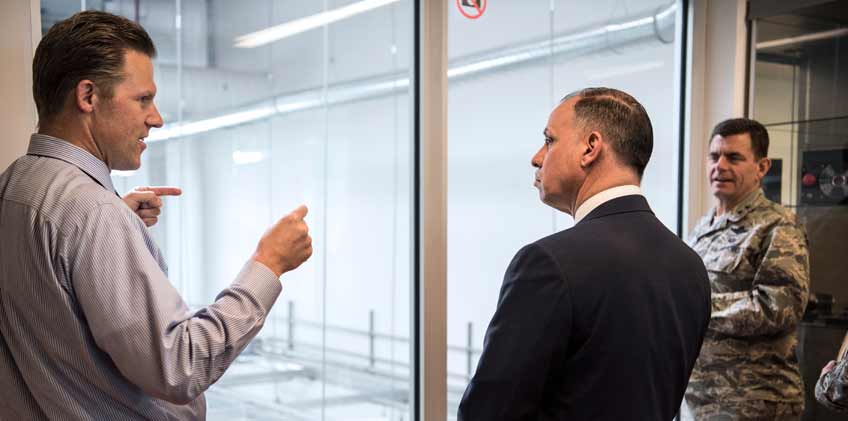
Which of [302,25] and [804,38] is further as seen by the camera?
[804,38]

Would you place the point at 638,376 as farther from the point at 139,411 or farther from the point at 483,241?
the point at 483,241

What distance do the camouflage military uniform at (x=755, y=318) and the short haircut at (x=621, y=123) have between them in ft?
4.44

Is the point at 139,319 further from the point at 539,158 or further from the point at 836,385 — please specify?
the point at 836,385

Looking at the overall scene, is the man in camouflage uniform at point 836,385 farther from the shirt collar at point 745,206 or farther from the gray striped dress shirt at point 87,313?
the gray striped dress shirt at point 87,313

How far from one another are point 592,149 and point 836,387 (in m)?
1.01

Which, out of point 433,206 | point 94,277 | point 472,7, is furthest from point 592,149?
point 472,7

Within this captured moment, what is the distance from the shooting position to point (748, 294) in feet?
8.47

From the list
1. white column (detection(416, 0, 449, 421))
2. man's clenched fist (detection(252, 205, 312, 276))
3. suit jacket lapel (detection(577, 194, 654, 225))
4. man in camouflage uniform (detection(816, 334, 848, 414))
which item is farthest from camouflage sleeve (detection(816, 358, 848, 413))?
man's clenched fist (detection(252, 205, 312, 276))

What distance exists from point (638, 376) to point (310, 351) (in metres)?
1.49

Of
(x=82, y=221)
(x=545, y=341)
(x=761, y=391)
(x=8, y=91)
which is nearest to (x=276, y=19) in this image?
(x=8, y=91)

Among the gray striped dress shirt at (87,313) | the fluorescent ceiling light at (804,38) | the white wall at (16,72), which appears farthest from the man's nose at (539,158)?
the fluorescent ceiling light at (804,38)

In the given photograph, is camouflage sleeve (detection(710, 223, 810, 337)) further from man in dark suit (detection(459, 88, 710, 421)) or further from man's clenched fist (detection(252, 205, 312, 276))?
man's clenched fist (detection(252, 205, 312, 276))

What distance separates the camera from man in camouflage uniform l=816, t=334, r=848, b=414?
182 centimetres

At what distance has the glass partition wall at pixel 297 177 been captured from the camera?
220 cm
